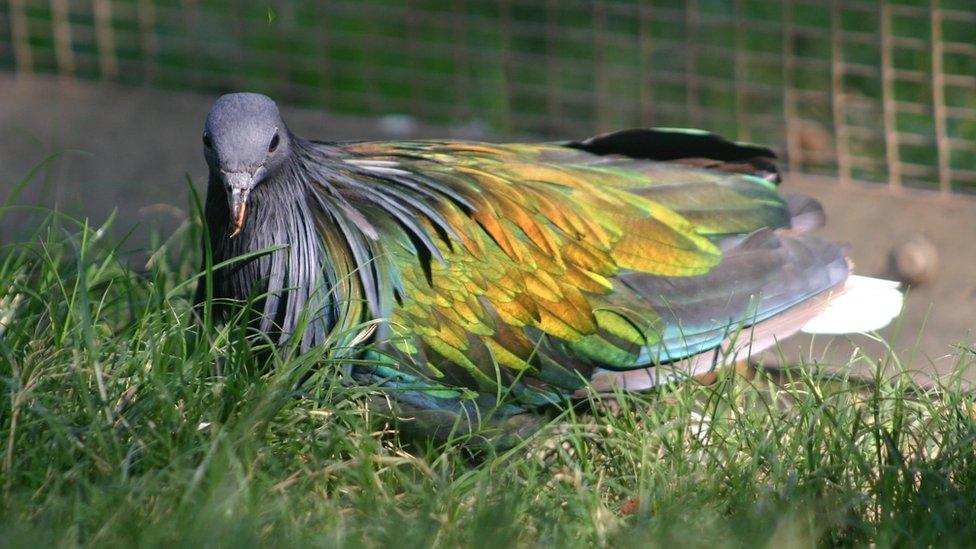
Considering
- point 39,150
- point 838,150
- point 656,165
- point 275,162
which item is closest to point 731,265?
point 656,165

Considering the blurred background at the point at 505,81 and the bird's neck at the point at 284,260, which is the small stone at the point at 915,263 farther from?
the bird's neck at the point at 284,260

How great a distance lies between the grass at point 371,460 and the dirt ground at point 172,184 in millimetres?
904

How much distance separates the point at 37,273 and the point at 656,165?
179 cm

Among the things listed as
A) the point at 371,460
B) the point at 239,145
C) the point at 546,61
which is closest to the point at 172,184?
the point at 546,61

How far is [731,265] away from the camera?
11.6 feet

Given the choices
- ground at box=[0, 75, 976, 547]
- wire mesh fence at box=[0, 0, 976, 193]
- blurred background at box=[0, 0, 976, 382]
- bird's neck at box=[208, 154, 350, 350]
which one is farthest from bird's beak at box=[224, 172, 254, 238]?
wire mesh fence at box=[0, 0, 976, 193]

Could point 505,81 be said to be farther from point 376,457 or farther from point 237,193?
point 376,457

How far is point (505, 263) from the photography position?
10.8ft

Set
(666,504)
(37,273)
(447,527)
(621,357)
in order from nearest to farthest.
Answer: (447,527) < (666,504) < (621,357) < (37,273)

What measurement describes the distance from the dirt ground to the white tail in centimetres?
12

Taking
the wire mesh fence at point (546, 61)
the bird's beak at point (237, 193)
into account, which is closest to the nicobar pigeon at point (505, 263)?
the bird's beak at point (237, 193)

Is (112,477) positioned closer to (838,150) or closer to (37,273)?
(37,273)

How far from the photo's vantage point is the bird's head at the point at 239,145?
2.96 metres

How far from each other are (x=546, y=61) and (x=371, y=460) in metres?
3.11
